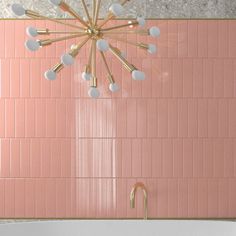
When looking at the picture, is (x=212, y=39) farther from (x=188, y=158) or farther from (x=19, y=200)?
(x=19, y=200)

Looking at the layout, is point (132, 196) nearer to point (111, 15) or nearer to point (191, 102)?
point (191, 102)

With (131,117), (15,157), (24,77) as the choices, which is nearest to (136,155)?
(131,117)

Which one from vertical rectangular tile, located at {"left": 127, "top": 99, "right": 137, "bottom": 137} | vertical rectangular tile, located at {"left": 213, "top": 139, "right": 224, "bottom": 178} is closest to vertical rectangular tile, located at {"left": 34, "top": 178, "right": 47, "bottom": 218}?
vertical rectangular tile, located at {"left": 127, "top": 99, "right": 137, "bottom": 137}

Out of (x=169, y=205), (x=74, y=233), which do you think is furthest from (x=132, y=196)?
(x=74, y=233)

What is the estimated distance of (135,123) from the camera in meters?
3.63

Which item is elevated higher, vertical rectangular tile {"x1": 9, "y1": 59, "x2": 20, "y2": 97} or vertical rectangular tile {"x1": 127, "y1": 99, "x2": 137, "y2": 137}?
vertical rectangular tile {"x1": 9, "y1": 59, "x2": 20, "y2": 97}

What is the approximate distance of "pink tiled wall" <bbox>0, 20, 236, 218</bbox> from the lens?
362 cm

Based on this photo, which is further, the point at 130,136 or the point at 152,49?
the point at 130,136

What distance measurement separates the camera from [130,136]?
3633 millimetres

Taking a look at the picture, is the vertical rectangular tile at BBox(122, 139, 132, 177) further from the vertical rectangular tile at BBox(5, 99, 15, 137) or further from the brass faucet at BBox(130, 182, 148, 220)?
the vertical rectangular tile at BBox(5, 99, 15, 137)

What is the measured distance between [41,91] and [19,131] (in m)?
0.29

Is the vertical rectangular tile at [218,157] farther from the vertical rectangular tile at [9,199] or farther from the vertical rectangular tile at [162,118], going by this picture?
the vertical rectangular tile at [9,199]

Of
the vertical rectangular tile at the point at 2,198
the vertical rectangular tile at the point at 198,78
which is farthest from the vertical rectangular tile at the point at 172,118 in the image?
the vertical rectangular tile at the point at 2,198

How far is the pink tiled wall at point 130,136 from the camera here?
3.62 m
